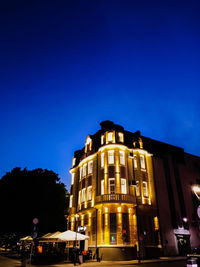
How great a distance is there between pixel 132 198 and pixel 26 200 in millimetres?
15409

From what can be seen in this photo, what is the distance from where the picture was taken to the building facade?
79.0 ft

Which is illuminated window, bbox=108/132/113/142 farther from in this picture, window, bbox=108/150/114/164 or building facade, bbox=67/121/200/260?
window, bbox=108/150/114/164

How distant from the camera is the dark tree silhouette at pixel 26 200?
28031 millimetres

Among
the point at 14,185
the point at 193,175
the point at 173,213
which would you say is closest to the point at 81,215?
the point at 14,185

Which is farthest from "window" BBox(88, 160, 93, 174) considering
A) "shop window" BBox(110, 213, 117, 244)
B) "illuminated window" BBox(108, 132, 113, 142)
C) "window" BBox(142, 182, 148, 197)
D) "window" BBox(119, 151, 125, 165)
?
"window" BBox(142, 182, 148, 197)

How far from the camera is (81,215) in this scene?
30.1 metres

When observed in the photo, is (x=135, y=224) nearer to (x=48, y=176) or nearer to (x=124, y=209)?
(x=124, y=209)

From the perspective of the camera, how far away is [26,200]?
2891 centimetres

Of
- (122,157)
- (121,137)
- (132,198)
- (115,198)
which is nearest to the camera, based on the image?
(115,198)

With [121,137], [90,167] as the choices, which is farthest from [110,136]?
[90,167]

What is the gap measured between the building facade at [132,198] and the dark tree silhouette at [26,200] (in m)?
4.05

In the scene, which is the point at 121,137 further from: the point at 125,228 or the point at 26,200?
the point at 26,200

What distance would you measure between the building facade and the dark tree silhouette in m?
4.05

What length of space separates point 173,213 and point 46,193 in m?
19.7
